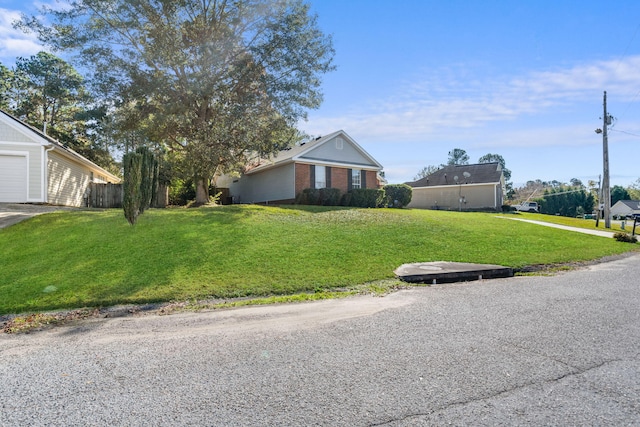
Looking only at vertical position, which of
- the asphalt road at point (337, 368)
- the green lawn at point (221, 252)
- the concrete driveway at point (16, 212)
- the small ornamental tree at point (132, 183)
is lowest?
the asphalt road at point (337, 368)

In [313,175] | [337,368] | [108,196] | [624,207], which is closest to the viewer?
[337,368]

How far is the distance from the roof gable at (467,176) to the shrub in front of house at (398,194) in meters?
14.0

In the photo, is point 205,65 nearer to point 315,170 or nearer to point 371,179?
point 315,170

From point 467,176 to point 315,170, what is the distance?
19.4 meters

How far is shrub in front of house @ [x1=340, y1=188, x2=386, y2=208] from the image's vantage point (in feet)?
72.7

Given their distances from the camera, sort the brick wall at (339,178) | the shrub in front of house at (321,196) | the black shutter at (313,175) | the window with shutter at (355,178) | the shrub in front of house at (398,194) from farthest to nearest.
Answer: the window with shutter at (355,178) < the shrub in front of house at (398,194) < the brick wall at (339,178) < the black shutter at (313,175) < the shrub in front of house at (321,196)

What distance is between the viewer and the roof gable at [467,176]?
117ft

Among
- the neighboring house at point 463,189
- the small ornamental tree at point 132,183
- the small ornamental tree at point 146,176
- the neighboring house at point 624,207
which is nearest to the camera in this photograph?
the small ornamental tree at point 132,183

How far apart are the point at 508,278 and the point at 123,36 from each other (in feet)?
65.4

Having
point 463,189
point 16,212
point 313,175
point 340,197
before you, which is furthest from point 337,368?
point 463,189

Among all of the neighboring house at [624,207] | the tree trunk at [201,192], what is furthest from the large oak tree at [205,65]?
the neighboring house at [624,207]

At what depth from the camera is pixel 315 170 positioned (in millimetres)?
23719

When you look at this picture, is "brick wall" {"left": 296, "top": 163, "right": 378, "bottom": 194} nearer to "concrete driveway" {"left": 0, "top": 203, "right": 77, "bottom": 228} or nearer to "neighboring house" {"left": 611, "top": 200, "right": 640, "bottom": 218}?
"concrete driveway" {"left": 0, "top": 203, "right": 77, "bottom": 228}

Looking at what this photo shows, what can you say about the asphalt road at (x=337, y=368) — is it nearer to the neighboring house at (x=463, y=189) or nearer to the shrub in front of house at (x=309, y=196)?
the shrub in front of house at (x=309, y=196)
